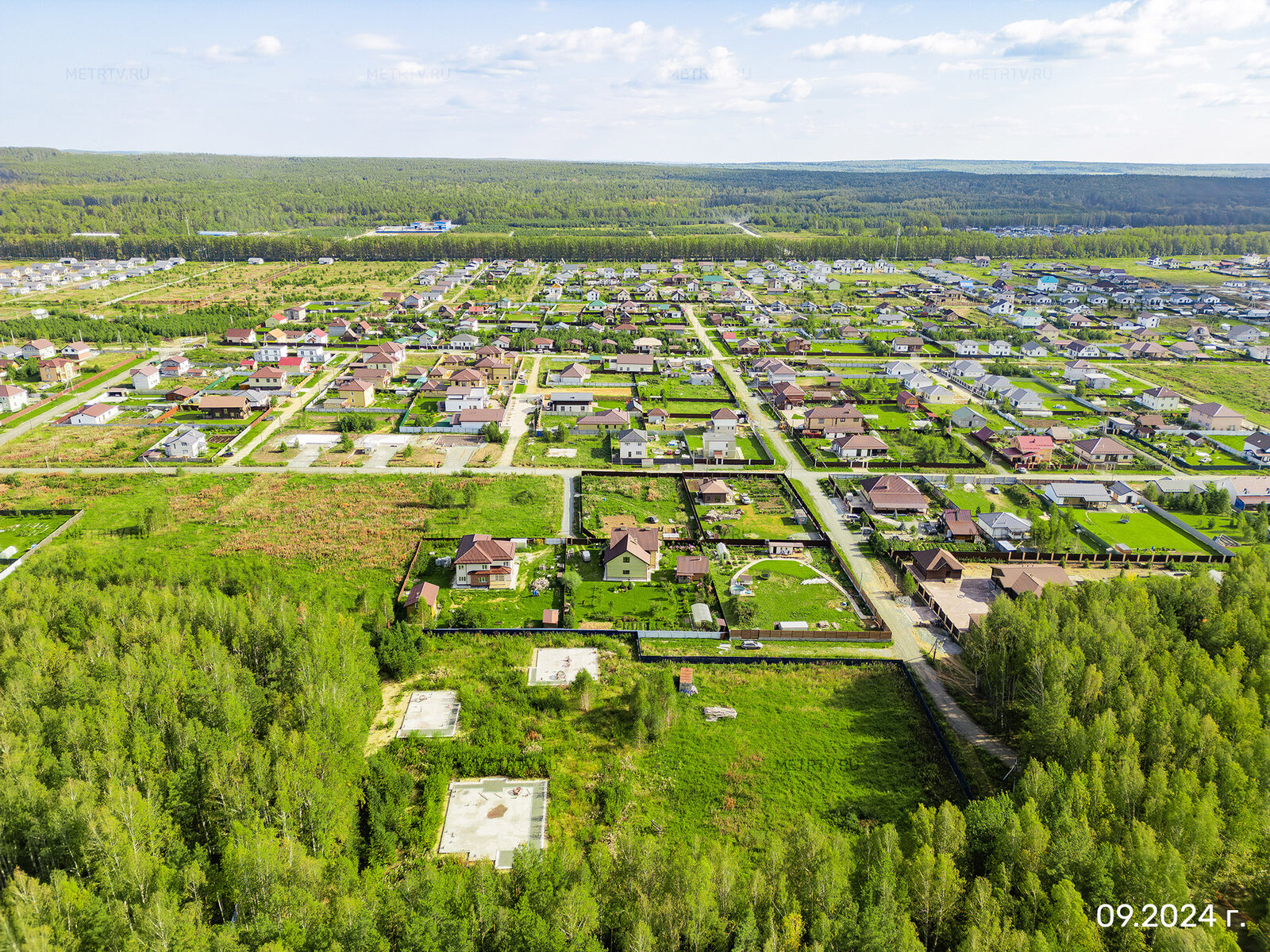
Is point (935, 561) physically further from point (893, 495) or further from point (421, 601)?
point (421, 601)

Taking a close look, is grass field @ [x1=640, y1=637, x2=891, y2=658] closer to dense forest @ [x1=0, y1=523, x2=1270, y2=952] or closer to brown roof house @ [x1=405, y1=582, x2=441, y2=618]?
dense forest @ [x1=0, y1=523, x2=1270, y2=952]

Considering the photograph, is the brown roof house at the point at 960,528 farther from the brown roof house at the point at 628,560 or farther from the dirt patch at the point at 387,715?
the dirt patch at the point at 387,715

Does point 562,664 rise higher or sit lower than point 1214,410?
lower

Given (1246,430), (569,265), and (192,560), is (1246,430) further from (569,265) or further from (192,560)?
(569,265)

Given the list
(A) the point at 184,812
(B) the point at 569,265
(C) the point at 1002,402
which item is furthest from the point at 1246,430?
(B) the point at 569,265

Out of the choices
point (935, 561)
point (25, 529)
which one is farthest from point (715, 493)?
point (25, 529)

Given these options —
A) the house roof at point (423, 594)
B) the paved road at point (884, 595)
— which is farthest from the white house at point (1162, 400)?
the house roof at point (423, 594)
